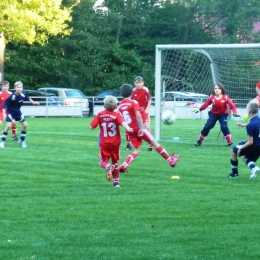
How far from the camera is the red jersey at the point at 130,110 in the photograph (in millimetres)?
12914

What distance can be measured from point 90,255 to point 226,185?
5.00 metres

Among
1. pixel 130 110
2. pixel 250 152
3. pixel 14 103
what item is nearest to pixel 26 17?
pixel 14 103

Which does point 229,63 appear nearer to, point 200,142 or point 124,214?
point 200,142

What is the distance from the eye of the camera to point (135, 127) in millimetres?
13453

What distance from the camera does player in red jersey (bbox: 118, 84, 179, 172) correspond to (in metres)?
12.6

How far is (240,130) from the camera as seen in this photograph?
2752 centimetres

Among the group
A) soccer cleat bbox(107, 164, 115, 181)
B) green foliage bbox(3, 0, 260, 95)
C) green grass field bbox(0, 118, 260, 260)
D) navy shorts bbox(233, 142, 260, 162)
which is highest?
green foliage bbox(3, 0, 260, 95)

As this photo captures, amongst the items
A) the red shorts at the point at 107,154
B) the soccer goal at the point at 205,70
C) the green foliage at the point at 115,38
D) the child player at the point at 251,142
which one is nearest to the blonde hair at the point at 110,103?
the red shorts at the point at 107,154

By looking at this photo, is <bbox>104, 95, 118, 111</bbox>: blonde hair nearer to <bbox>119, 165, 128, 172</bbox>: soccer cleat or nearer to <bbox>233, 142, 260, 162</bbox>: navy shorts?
<bbox>119, 165, 128, 172</bbox>: soccer cleat

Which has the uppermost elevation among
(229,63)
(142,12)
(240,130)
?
(142,12)

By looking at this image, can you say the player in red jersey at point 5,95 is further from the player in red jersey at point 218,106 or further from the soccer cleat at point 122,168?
the soccer cleat at point 122,168

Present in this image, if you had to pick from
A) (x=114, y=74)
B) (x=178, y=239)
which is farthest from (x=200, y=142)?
(x=114, y=74)

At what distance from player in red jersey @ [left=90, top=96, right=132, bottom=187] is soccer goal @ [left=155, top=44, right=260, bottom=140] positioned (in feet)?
29.8

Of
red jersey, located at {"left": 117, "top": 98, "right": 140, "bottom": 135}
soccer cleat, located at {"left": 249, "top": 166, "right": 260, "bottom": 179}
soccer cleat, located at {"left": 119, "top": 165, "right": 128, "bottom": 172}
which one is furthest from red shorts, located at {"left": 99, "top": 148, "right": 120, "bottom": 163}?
soccer cleat, located at {"left": 249, "top": 166, "right": 260, "bottom": 179}
